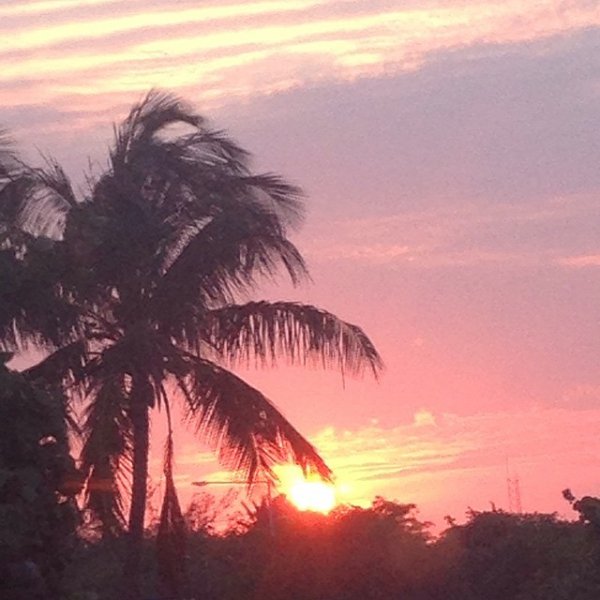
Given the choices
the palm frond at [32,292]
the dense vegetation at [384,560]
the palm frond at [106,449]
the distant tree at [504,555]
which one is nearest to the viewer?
the palm frond at [32,292]

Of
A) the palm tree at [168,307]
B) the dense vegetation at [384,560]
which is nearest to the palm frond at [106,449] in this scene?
the palm tree at [168,307]

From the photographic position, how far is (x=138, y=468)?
88.5ft

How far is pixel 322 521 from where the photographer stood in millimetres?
41625

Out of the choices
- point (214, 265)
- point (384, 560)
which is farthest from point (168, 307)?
point (384, 560)

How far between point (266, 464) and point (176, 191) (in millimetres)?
4783

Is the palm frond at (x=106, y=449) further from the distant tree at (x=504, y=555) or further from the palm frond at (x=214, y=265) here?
the distant tree at (x=504, y=555)

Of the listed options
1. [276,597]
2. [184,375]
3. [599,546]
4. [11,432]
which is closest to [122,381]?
[184,375]

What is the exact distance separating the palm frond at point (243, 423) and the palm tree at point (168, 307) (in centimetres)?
2

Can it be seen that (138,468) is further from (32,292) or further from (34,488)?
(34,488)

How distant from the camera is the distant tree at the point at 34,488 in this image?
65.8 ft

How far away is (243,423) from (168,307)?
243 cm

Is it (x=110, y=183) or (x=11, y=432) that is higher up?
(x=110, y=183)

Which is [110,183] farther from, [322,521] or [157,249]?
[322,521]

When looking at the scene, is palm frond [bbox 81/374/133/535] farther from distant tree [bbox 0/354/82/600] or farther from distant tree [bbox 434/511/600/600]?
distant tree [bbox 434/511/600/600]
